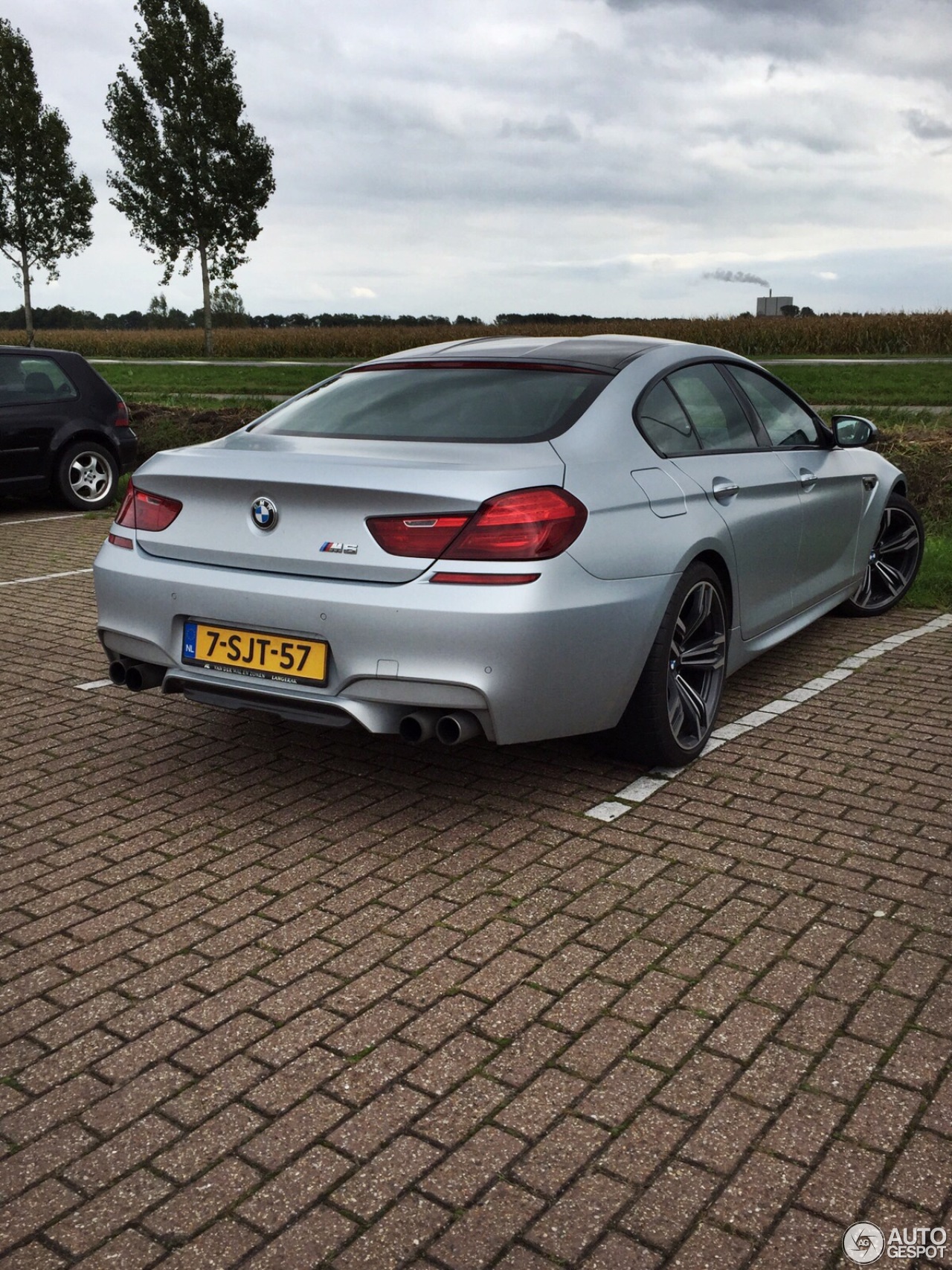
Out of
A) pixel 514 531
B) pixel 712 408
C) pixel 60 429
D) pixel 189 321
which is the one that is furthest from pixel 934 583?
pixel 189 321

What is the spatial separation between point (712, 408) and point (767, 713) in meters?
1.36

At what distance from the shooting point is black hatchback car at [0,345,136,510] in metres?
11.1

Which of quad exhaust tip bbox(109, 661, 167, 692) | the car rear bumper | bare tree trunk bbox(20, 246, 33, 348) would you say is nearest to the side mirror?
the car rear bumper

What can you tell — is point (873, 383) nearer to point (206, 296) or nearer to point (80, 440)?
point (80, 440)

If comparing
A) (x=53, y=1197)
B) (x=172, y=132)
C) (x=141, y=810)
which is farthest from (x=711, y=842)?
(x=172, y=132)

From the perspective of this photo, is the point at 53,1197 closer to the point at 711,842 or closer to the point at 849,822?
the point at 711,842

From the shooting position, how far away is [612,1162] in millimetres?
2461

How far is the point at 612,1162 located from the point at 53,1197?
3.60ft

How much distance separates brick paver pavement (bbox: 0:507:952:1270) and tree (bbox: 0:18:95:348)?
4449cm

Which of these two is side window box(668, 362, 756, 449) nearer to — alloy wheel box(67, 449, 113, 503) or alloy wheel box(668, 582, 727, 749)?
alloy wheel box(668, 582, 727, 749)

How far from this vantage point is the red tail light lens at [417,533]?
3744 mm

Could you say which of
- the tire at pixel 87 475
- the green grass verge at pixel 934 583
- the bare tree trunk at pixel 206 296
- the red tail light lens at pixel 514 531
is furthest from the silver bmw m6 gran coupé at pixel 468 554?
the bare tree trunk at pixel 206 296

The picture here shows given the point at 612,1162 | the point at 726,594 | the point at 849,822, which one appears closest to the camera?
the point at 612,1162

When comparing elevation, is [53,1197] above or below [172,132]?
below
